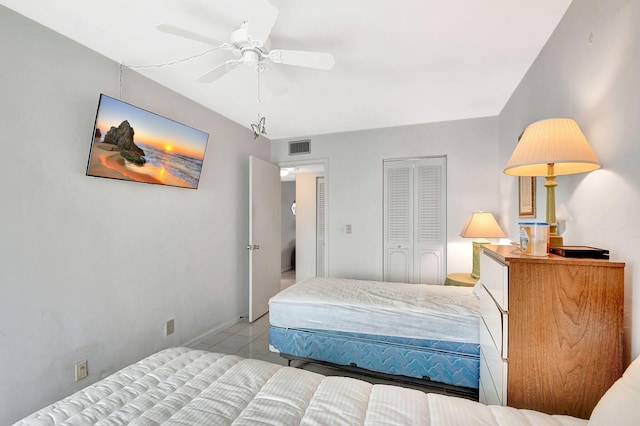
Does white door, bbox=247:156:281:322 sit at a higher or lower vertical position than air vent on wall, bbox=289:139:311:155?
lower

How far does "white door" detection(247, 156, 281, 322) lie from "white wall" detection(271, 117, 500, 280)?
1.89ft

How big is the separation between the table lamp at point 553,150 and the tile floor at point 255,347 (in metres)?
1.64

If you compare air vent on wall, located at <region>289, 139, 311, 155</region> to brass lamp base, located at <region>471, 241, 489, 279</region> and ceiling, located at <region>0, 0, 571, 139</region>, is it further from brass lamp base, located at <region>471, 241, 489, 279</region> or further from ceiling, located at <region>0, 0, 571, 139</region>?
brass lamp base, located at <region>471, 241, 489, 279</region>

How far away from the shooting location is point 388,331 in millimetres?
2029

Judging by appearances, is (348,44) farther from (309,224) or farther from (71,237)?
(309,224)

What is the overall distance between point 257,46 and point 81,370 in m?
2.39

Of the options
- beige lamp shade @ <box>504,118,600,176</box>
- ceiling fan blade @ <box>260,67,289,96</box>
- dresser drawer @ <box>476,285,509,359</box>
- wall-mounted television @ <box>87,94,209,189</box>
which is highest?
ceiling fan blade @ <box>260,67,289,96</box>

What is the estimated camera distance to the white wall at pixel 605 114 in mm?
1004

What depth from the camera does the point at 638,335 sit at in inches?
37.8

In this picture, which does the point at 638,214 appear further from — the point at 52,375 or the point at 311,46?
the point at 52,375

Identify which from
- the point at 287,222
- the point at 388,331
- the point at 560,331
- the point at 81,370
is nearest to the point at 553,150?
→ the point at 560,331

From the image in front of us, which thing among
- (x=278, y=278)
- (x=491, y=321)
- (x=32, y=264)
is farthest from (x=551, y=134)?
(x=278, y=278)

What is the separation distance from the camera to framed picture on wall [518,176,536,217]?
1997mm

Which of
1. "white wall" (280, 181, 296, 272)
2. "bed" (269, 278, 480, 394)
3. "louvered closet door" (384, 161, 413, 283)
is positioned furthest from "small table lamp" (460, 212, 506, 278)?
"white wall" (280, 181, 296, 272)
